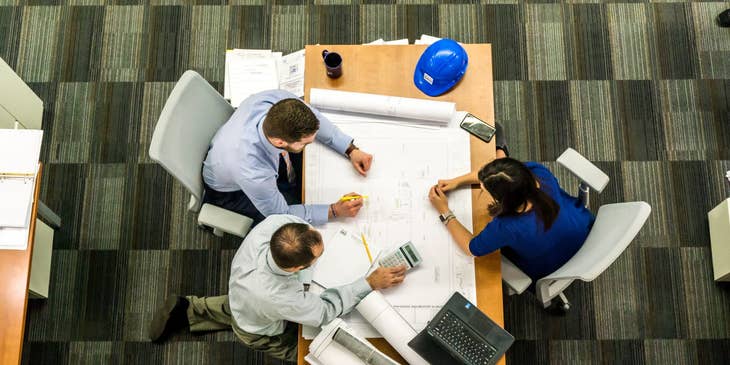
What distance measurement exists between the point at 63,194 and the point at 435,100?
78.8 inches

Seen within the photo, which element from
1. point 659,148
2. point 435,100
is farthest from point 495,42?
point 435,100

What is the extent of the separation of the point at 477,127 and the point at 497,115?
1.05m

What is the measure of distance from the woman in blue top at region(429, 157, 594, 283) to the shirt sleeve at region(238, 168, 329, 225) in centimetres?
39

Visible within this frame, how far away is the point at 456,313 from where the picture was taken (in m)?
1.71

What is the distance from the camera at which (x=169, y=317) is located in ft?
8.29

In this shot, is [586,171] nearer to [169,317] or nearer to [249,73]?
[249,73]

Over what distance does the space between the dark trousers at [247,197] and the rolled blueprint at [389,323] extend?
0.71 m

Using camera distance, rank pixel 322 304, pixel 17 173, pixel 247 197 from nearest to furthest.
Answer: pixel 322 304 < pixel 17 173 < pixel 247 197

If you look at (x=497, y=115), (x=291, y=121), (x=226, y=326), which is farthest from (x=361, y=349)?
(x=497, y=115)

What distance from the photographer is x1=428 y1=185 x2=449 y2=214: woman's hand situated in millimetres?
1897

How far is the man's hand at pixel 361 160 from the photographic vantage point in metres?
1.96

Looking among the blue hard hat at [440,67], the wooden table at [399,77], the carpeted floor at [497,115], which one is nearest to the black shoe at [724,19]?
the carpeted floor at [497,115]

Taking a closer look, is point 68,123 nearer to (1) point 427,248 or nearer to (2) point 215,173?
(2) point 215,173

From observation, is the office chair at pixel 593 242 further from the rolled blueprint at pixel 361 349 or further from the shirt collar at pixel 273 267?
the shirt collar at pixel 273 267
